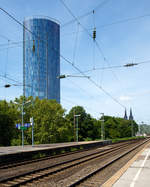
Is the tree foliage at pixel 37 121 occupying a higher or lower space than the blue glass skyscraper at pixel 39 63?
lower

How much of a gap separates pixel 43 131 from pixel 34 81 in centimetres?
8493

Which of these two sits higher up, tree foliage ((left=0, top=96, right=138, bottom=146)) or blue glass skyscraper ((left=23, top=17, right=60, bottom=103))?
blue glass skyscraper ((left=23, top=17, right=60, bottom=103))

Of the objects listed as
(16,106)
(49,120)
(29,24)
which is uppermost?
(29,24)

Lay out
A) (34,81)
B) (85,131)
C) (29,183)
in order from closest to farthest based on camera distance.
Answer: (29,183)
(85,131)
(34,81)

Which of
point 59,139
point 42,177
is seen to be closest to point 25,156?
point 42,177

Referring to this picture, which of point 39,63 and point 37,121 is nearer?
point 37,121

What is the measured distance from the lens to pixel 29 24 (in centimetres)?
13138

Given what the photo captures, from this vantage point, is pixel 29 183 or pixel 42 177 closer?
pixel 29 183

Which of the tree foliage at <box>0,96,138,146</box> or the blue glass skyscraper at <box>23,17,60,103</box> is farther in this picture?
the blue glass skyscraper at <box>23,17,60,103</box>

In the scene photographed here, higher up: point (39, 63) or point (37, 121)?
point (39, 63)

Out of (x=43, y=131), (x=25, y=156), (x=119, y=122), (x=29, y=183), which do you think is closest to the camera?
(x=29, y=183)

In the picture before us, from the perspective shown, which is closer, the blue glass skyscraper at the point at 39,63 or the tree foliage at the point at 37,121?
the tree foliage at the point at 37,121

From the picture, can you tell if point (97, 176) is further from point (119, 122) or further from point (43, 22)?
point (43, 22)

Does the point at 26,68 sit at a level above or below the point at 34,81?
above
